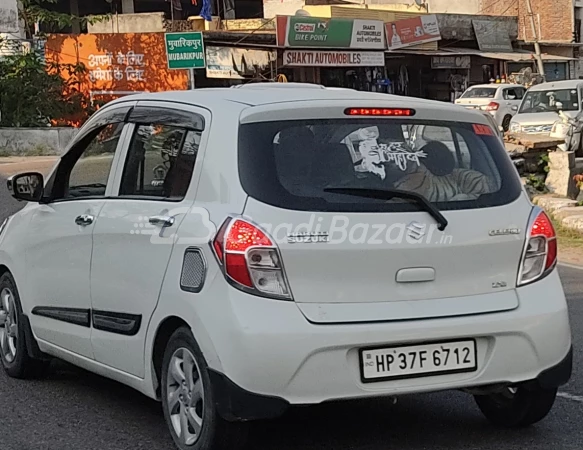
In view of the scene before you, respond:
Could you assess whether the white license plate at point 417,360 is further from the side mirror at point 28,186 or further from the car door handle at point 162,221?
the side mirror at point 28,186

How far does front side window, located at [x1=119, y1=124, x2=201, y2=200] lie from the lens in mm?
4707

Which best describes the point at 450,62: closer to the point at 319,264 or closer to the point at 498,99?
the point at 498,99

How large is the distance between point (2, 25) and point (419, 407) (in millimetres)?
22404

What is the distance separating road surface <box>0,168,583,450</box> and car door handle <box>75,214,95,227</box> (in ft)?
3.26

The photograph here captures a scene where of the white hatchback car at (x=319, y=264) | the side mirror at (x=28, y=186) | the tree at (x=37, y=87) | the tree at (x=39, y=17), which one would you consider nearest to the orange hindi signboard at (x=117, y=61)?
the tree at (x=37, y=87)


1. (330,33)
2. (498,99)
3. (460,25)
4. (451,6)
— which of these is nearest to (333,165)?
(498,99)

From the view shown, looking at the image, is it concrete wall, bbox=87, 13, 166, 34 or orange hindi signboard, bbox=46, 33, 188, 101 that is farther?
concrete wall, bbox=87, 13, 166, 34

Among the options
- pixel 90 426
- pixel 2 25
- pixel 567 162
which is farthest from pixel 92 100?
pixel 90 426

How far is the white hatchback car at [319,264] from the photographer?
4.17 metres

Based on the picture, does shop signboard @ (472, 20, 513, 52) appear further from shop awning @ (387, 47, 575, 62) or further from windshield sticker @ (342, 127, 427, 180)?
windshield sticker @ (342, 127, 427, 180)

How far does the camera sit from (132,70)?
97.9 feet

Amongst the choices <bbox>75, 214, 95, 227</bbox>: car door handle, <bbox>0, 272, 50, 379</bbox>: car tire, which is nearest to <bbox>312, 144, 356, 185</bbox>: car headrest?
<bbox>75, 214, 95, 227</bbox>: car door handle

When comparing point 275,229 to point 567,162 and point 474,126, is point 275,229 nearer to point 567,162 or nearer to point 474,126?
point 474,126

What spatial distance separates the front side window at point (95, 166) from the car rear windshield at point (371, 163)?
120cm
